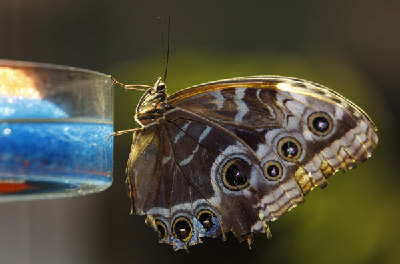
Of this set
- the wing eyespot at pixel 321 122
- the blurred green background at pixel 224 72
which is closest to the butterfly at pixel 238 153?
the wing eyespot at pixel 321 122

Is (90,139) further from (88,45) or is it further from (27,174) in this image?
(88,45)

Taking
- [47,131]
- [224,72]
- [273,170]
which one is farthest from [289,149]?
[224,72]

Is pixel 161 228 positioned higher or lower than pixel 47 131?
lower

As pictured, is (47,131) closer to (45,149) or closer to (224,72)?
(45,149)

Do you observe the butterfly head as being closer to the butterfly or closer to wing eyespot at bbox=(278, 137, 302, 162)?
the butterfly

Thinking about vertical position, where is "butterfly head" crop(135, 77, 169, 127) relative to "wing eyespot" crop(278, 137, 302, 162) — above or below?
above

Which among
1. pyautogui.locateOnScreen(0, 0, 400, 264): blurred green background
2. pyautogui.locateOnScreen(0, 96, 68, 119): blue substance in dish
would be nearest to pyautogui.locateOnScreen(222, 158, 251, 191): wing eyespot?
pyautogui.locateOnScreen(0, 96, 68, 119): blue substance in dish
